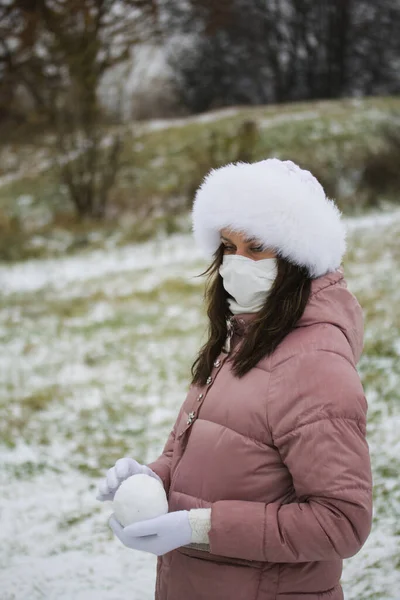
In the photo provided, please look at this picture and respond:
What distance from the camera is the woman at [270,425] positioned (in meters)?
1.30

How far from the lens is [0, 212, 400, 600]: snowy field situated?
312 cm

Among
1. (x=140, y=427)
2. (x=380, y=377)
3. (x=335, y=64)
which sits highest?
(x=380, y=377)

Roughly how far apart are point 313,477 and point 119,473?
53 cm

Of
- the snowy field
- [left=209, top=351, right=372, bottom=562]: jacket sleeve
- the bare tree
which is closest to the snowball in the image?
[left=209, top=351, right=372, bottom=562]: jacket sleeve

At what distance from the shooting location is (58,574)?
10.3 feet

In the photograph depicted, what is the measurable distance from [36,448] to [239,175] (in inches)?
147

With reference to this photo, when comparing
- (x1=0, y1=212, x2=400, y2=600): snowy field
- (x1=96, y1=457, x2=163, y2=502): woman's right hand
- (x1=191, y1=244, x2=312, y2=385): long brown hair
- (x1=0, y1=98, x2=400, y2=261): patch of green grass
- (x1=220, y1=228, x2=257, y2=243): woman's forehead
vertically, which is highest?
(x1=220, y1=228, x2=257, y2=243): woman's forehead

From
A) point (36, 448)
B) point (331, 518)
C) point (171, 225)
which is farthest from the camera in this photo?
point (171, 225)

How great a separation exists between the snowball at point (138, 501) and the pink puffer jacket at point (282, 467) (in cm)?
9

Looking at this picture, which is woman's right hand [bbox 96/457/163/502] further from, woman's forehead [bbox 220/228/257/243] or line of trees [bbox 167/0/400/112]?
line of trees [bbox 167/0/400/112]

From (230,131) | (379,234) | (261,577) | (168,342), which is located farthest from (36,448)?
(230,131)

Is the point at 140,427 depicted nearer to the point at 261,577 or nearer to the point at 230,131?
the point at 261,577

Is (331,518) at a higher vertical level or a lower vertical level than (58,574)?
higher

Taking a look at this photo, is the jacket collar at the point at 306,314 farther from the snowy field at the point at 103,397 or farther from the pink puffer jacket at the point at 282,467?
the snowy field at the point at 103,397
